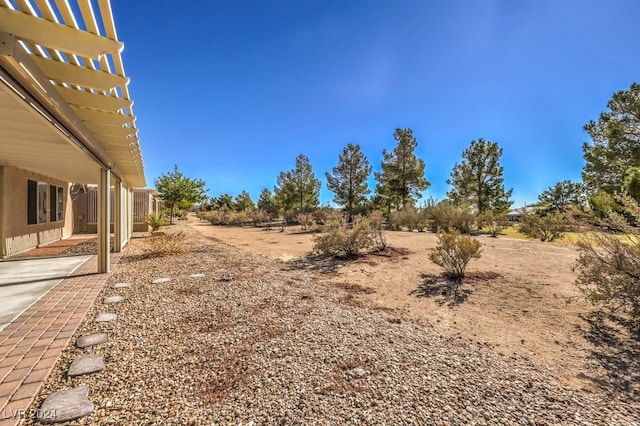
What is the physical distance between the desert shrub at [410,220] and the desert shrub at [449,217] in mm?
439

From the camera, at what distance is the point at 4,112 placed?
322 centimetres

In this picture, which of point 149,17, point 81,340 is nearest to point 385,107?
point 149,17

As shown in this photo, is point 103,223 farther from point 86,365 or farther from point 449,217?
point 449,217

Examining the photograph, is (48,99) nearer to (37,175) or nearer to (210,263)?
(210,263)

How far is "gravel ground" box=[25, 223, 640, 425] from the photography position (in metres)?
1.85

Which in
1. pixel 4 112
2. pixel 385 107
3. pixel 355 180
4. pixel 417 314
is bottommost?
pixel 417 314

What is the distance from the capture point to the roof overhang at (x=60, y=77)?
1986 millimetres

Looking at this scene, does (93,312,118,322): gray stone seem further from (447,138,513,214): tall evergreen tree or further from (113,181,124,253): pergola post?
(447,138,513,214): tall evergreen tree

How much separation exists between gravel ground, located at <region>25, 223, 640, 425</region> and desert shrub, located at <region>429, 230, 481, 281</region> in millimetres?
2774

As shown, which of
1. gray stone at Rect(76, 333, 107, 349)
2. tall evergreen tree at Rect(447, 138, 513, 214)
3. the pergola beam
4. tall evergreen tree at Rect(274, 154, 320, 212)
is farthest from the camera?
tall evergreen tree at Rect(274, 154, 320, 212)

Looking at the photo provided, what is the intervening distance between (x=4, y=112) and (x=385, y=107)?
14332mm

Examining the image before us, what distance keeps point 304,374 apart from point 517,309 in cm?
375

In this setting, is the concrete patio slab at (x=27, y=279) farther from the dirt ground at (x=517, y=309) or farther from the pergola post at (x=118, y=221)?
the dirt ground at (x=517, y=309)

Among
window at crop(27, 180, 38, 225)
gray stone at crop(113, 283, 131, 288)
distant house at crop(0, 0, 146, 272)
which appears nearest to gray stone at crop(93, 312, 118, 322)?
gray stone at crop(113, 283, 131, 288)
